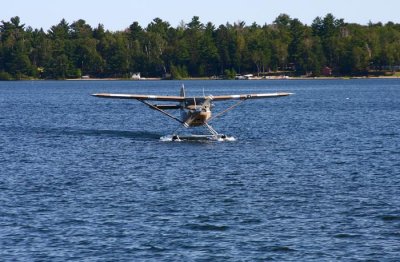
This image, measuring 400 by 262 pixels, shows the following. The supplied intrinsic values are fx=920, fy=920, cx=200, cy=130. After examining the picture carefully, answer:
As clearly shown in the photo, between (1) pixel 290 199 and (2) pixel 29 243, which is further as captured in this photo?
(1) pixel 290 199

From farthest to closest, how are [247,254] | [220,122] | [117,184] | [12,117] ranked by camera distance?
[12,117], [220,122], [117,184], [247,254]

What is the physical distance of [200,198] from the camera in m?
35.8

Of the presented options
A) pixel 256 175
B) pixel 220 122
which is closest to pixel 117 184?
pixel 256 175

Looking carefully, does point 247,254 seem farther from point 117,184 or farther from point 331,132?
point 331,132

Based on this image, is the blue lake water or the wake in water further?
the wake in water

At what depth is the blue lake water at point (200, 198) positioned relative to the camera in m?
28.0

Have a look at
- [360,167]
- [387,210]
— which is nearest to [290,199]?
[387,210]

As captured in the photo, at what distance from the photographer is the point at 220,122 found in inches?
3310

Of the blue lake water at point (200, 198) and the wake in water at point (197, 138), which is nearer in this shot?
the blue lake water at point (200, 198)

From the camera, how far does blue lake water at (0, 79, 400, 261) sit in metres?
28.0

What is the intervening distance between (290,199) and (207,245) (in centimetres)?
783

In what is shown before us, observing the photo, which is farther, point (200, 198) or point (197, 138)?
point (197, 138)

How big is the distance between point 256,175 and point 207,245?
14.1 metres

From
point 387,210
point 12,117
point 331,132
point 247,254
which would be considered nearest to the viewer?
point 247,254
